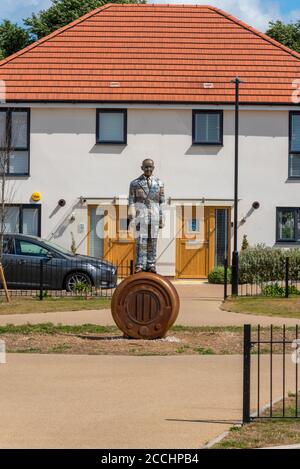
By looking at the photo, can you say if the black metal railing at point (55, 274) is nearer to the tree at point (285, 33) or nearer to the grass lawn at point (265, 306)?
the grass lawn at point (265, 306)

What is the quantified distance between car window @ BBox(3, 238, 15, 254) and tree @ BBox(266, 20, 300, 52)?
90.3 feet

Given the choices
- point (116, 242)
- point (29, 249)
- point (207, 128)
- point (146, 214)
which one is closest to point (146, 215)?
point (146, 214)

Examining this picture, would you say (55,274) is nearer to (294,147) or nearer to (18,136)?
(18,136)

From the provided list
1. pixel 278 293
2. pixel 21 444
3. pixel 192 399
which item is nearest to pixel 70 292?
pixel 278 293

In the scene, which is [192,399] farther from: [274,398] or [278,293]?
[278,293]

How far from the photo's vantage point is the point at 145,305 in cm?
1858

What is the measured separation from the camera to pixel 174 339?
18.8 meters

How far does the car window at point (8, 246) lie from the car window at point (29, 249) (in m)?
0.16

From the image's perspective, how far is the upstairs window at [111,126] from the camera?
115 ft

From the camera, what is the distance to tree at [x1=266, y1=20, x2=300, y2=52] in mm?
54031

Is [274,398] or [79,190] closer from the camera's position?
[274,398]

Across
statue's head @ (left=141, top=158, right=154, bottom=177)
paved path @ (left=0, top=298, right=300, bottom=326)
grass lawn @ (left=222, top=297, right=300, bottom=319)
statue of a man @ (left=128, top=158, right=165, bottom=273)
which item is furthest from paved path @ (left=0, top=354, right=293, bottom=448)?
grass lawn @ (left=222, top=297, right=300, bottom=319)
